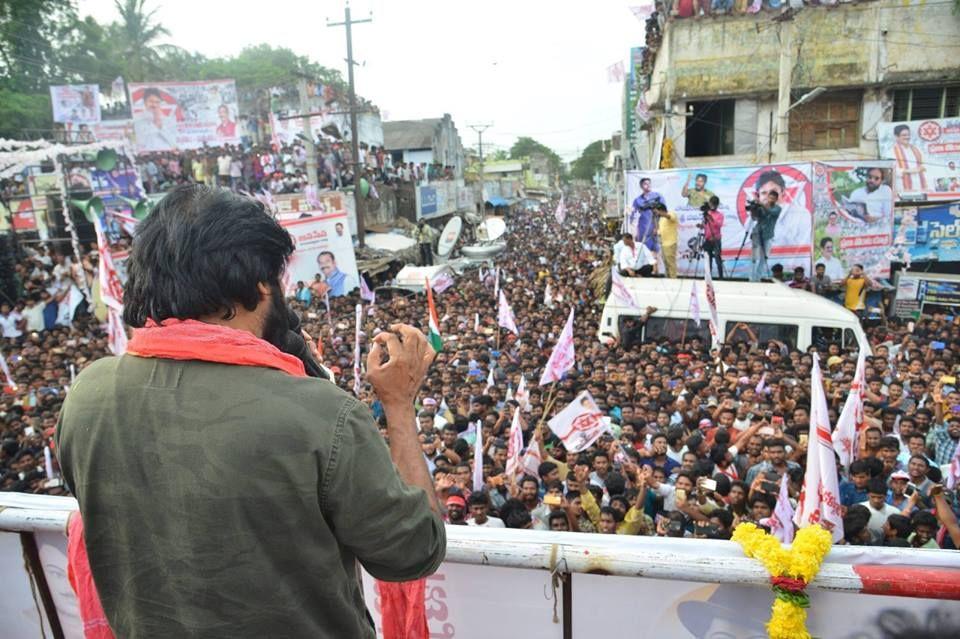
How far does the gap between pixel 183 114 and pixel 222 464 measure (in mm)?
28543

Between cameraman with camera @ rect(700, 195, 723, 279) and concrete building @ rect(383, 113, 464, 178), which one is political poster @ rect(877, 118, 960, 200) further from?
concrete building @ rect(383, 113, 464, 178)

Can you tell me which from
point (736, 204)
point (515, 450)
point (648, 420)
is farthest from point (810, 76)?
point (515, 450)

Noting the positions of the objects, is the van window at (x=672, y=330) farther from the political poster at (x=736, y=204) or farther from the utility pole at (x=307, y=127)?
the utility pole at (x=307, y=127)

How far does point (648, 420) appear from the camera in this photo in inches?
301

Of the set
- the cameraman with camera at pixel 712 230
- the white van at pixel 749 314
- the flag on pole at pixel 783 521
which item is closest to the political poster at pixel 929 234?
the cameraman with camera at pixel 712 230

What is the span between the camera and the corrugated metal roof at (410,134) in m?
43.5

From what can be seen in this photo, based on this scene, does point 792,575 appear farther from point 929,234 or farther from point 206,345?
point 929,234

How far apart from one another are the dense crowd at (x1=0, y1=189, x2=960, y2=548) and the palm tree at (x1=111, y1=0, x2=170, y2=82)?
2795 cm

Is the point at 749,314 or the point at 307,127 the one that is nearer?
the point at 749,314

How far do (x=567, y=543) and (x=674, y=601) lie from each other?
29 centimetres

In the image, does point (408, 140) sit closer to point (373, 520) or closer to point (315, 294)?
point (315, 294)

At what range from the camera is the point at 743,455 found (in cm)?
642

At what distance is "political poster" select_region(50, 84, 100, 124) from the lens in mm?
26047

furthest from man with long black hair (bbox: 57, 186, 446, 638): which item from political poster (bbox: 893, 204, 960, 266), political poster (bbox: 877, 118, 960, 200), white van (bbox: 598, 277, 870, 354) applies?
political poster (bbox: 877, 118, 960, 200)
